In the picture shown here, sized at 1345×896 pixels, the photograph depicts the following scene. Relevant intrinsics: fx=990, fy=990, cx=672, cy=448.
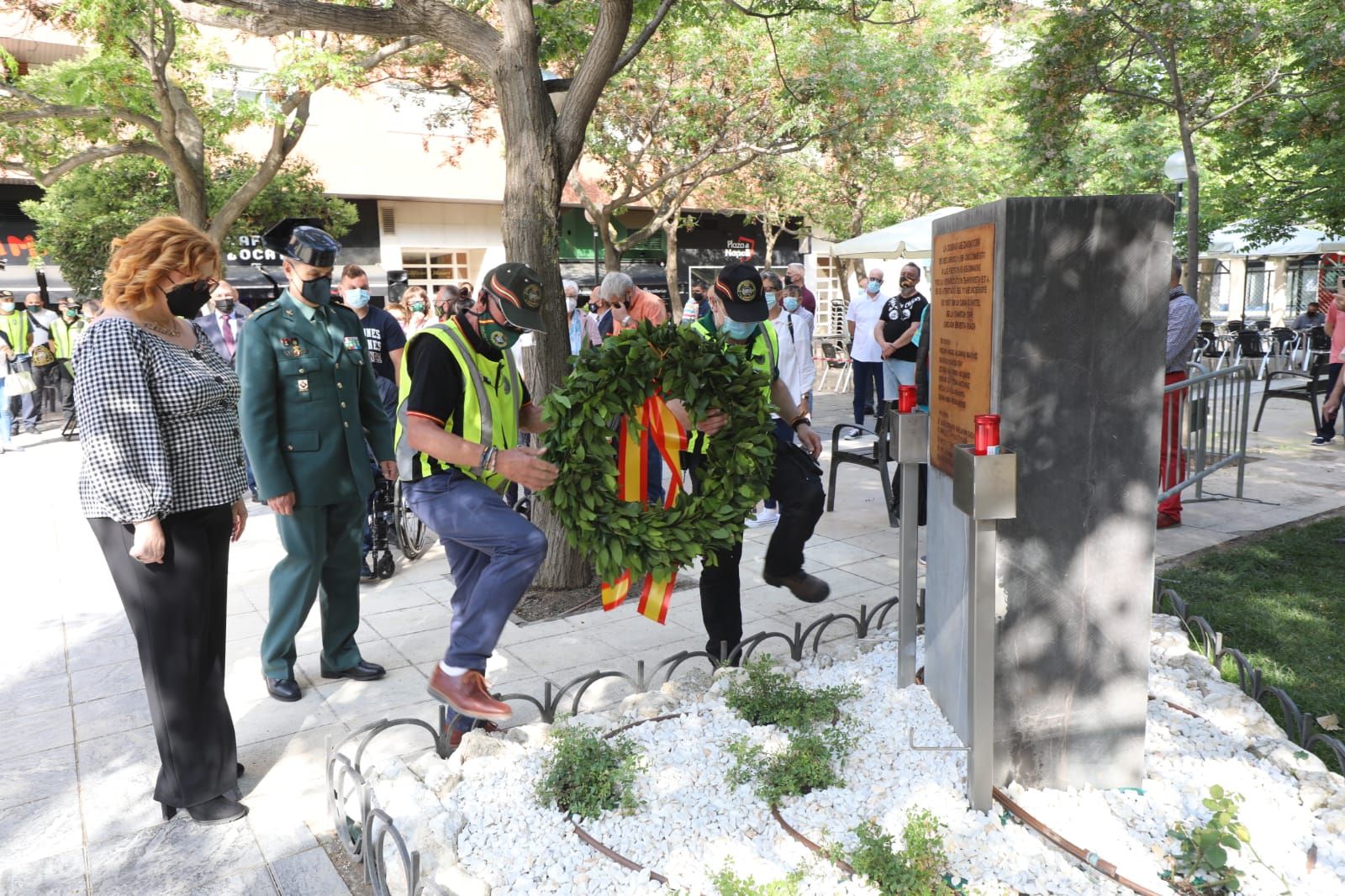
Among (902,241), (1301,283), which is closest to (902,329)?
(902,241)

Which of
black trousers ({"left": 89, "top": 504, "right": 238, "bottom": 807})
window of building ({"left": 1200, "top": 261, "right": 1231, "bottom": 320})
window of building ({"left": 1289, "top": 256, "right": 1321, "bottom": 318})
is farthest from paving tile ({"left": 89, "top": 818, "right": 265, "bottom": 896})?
window of building ({"left": 1200, "top": 261, "right": 1231, "bottom": 320})

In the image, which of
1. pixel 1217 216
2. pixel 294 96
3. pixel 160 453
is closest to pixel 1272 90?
pixel 1217 216

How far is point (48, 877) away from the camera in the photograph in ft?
11.1

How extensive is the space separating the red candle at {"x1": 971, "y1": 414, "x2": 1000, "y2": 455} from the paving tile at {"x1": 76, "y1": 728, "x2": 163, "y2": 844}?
3.30m

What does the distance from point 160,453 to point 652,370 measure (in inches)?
74.0

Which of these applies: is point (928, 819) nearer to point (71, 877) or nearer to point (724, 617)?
point (724, 617)

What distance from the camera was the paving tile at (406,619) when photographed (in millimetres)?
5883

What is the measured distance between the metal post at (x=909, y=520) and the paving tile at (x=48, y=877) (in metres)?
3.20

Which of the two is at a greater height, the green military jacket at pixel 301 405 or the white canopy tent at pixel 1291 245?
the white canopy tent at pixel 1291 245

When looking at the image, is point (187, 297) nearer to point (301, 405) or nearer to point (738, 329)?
point (301, 405)

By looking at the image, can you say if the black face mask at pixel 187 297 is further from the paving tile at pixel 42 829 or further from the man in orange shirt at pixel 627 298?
the man in orange shirt at pixel 627 298

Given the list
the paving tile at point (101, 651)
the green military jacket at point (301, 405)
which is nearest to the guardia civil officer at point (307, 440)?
the green military jacket at point (301, 405)

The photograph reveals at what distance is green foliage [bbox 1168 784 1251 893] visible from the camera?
2904 millimetres

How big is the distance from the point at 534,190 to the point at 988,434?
12.0ft
